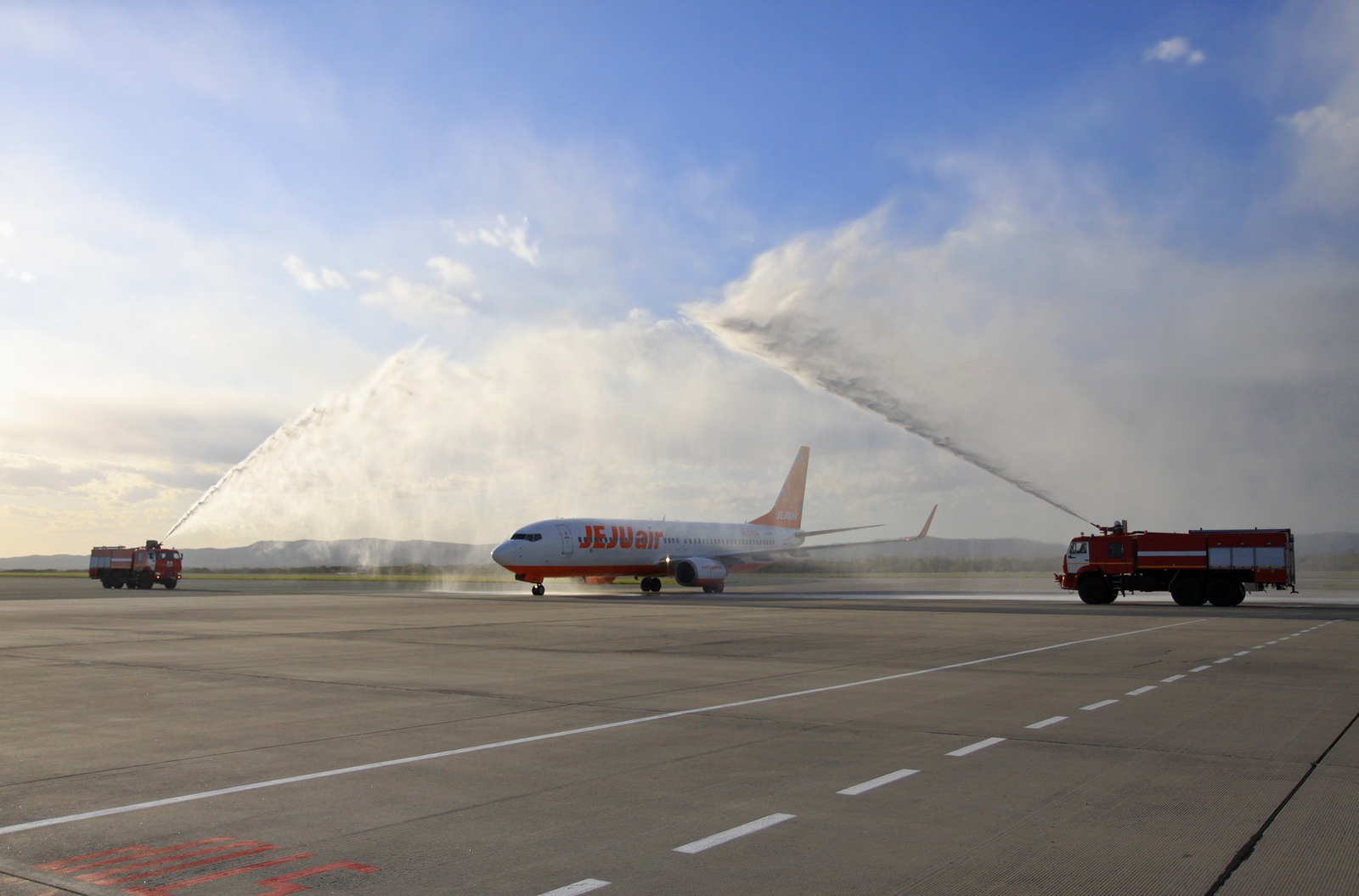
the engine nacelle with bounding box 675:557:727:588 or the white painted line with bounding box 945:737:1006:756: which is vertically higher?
the white painted line with bounding box 945:737:1006:756

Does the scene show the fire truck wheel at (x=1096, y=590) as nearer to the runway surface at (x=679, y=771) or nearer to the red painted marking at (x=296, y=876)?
the runway surface at (x=679, y=771)

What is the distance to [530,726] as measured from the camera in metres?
9.64

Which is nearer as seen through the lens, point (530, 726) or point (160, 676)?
point (530, 726)

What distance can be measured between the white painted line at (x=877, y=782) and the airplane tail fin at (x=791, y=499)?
191 feet

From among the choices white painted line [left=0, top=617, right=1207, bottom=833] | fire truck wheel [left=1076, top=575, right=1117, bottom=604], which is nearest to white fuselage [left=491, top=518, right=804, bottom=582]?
fire truck wheel [left=1076, top=575, right=1117, bottom=604]

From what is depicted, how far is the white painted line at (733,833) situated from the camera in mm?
5605

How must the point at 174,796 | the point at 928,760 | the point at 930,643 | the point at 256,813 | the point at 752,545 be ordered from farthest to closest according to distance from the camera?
the point at 752,545 < the point at 930,643 < the point at 928,760 < the point at 174,796 < the point at 256,813

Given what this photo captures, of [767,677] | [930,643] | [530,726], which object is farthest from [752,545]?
[530,726]

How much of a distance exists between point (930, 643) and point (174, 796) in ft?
49.0

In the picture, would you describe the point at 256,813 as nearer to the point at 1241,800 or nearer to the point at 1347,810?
the point at 1241,800

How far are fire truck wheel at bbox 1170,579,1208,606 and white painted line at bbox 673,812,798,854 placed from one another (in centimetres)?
3615

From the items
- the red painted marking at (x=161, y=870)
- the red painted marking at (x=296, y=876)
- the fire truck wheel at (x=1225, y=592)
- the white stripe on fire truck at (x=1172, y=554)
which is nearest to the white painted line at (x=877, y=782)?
the red painted marking at (x=296, y=876)

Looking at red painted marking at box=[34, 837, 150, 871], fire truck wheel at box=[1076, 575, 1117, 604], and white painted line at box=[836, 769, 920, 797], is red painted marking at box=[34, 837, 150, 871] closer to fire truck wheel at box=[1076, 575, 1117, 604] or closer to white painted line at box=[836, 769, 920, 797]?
white painted line at box=[836, 769, 920, 797]

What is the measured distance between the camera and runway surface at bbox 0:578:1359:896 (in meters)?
5.25
